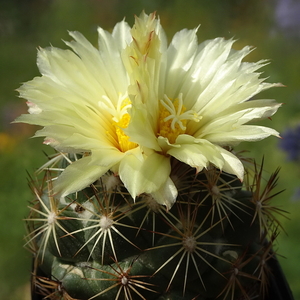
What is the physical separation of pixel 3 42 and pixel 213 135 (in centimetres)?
168

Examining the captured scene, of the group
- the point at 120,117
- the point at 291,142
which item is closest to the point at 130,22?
the point at 291,142

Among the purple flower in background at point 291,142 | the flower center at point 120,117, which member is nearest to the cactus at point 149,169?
the flower center at point 120,117

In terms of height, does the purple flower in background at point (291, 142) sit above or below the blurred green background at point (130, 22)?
below

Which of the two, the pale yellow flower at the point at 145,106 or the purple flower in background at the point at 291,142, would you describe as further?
the purple flower in background at the point at 291,142

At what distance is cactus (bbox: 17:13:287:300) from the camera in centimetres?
43

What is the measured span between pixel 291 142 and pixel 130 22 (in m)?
0.94

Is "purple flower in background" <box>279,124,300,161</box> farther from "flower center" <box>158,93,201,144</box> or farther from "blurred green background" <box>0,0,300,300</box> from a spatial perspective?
"flower center" <box>158,93,201,144</box>

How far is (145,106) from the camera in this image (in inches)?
17.4

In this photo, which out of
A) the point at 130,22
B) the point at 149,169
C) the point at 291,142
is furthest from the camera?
the point at 130,22

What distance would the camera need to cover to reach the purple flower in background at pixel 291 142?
1214 millimetres

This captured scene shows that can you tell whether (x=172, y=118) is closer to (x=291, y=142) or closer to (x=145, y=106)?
(x=145, y=106)

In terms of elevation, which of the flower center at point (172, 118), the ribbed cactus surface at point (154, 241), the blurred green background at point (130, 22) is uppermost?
the blurred green background at point (130, 22)

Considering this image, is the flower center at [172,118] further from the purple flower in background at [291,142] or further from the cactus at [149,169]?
the purple flower in background at [291,142]

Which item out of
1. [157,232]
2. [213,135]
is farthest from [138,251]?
[213,135]
